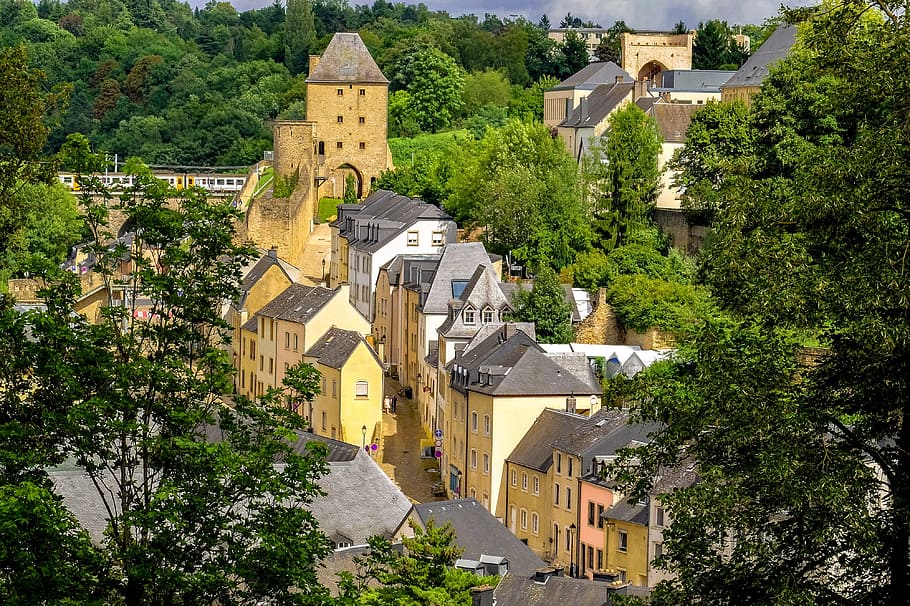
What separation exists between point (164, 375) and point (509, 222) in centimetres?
4136

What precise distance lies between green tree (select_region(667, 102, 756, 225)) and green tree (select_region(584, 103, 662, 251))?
1.02 m

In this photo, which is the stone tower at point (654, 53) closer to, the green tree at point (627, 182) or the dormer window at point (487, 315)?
the green tree at point (627, 182)

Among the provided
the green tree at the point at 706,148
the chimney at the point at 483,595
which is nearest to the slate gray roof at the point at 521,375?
the green tree at the point at 706,148

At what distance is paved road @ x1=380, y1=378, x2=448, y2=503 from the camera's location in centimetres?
4284

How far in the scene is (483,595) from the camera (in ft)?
91.0

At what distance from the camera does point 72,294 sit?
47.2 feet

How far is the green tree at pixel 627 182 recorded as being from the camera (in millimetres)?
52219

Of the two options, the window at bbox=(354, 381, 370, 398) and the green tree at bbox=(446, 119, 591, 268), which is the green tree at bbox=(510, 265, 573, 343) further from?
the window at bbox=(354, 381, 370, 398)

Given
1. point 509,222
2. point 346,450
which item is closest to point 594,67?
point 509,222

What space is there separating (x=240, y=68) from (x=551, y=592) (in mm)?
89656

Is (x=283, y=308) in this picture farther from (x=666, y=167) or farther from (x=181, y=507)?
(x=181, y=507)

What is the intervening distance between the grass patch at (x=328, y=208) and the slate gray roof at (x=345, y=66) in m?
5.65

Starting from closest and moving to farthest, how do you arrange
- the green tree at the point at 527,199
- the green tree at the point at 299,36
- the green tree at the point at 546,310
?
the green tree at the point at 546,310 → the green tree at the point at 527,199 → the green tree at the point at 299,36

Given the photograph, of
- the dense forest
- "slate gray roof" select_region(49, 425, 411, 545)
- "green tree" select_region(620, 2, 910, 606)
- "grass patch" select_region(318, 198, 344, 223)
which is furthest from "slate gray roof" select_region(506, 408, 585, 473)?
the dense forest
